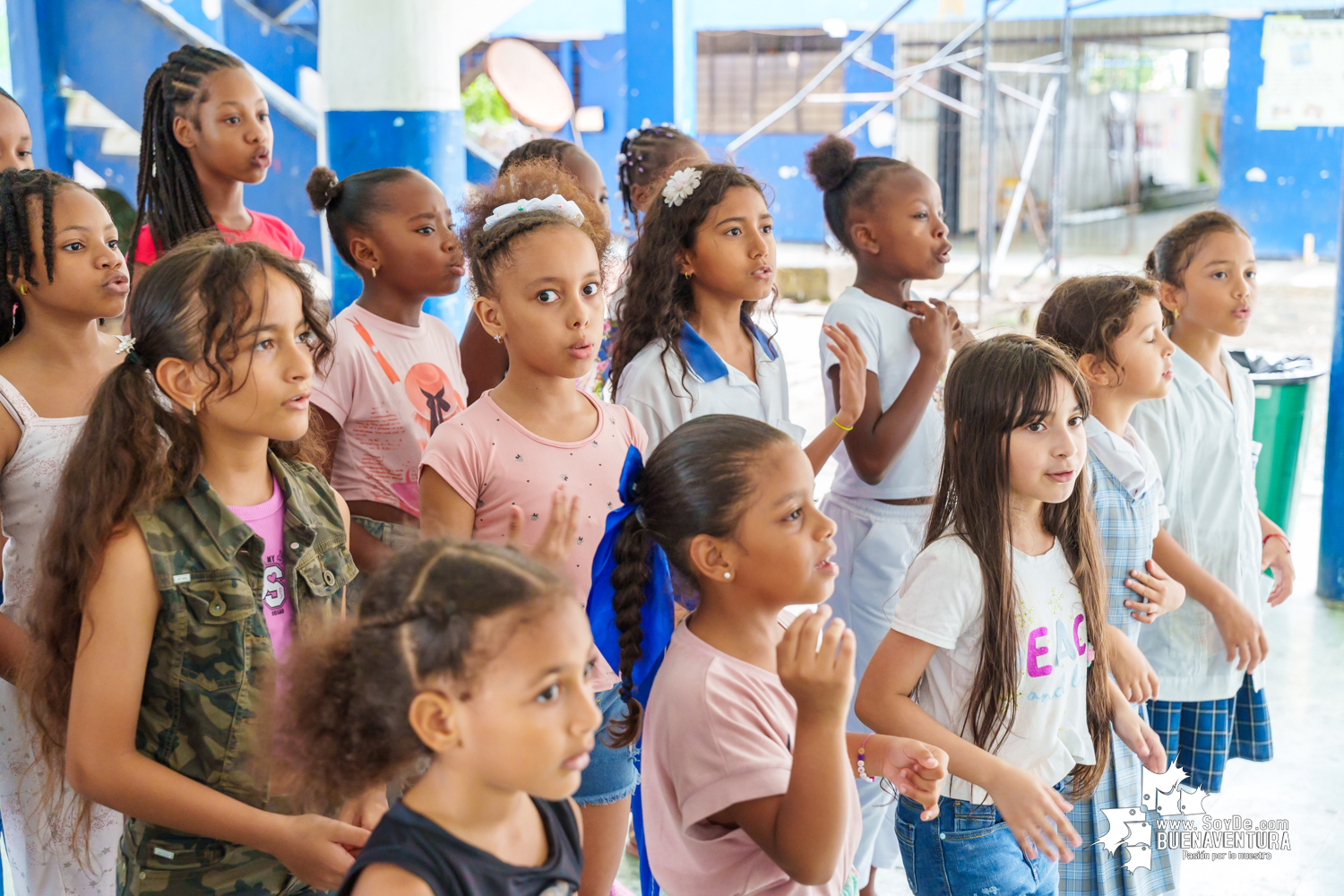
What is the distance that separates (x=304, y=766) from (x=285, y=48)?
7196 millimetres

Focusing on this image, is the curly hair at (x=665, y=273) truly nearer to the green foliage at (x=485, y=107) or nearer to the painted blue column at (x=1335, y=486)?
the painted blue column at (x=1335, y=486)

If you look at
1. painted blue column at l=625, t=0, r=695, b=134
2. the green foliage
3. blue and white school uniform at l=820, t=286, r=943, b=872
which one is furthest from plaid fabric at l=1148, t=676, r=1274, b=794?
the green foliage

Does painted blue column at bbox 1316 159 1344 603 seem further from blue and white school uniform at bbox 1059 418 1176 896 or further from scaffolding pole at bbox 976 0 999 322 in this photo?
scaffolding pole at bbox 976 0 999 322

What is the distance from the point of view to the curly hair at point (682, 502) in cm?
159

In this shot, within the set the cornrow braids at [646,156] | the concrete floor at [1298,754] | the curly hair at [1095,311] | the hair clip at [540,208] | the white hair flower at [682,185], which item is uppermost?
the cornrow braids at [646,156]

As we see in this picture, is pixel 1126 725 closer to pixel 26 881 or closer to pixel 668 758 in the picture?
pixel 668 758

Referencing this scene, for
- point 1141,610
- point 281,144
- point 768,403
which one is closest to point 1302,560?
point 1141,610

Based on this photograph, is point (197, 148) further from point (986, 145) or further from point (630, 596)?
point (986, 145)

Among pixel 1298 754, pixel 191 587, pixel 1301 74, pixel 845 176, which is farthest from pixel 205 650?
pixel 1301 74

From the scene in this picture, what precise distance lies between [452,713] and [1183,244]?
226 cm

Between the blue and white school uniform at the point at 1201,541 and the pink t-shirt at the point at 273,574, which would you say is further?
the blue and white school uniform at the point at 1201,541

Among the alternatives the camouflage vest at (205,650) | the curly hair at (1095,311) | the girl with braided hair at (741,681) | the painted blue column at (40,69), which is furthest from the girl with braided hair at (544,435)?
the painted blue column at (40,69)

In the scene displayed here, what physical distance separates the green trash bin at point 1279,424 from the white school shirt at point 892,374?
6.12ft

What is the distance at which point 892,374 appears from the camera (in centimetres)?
267
